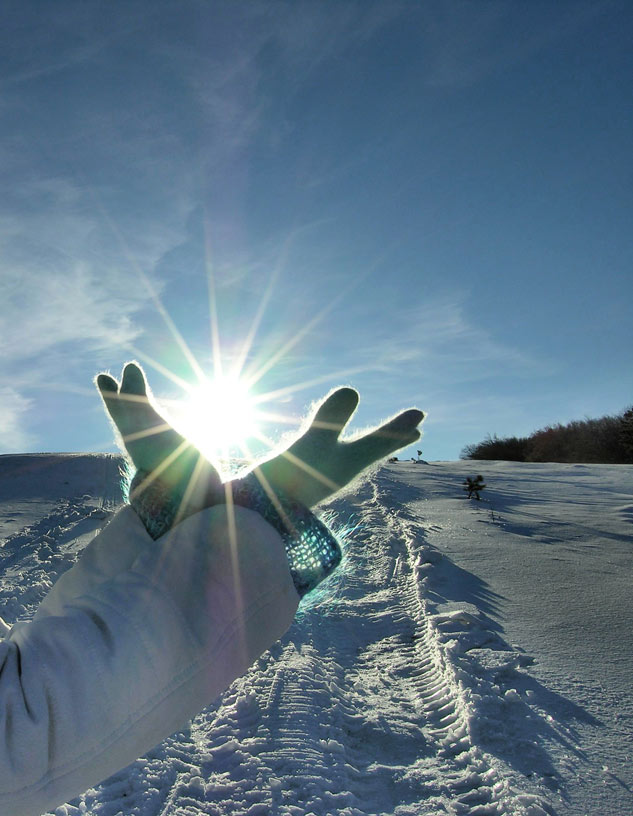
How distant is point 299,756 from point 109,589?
1.93m

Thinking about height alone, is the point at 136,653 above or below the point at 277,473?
below

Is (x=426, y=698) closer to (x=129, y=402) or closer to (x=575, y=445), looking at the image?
(x=129, y=402)

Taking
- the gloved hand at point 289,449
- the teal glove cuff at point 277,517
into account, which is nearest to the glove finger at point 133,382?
the gloved hand at point 289,449

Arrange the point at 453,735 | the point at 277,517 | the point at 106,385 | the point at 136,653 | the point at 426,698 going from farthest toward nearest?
the point at 426,698 → the point at 453,735 → the point at 106,385 → the point at 277,517 → the point at 136,653

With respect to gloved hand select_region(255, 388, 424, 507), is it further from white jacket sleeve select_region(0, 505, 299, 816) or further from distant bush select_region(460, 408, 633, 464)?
distant bush select_region(460, 408, 633, 464)

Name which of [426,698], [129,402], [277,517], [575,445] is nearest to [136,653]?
[277,517]

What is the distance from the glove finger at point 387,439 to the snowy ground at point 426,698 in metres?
0.23

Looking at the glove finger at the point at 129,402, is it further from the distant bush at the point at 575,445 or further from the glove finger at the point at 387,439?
the distant bush at the point at 575,445

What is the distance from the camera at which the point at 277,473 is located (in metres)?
0.77

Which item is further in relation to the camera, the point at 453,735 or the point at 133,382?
the point at 453,735

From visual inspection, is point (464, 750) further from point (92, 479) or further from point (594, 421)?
point (594, 421)

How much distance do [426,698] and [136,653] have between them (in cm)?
248

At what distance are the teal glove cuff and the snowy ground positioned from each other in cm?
17

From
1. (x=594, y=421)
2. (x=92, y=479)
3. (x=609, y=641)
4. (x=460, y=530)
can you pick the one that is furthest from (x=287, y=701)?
(x=594, y=421)
